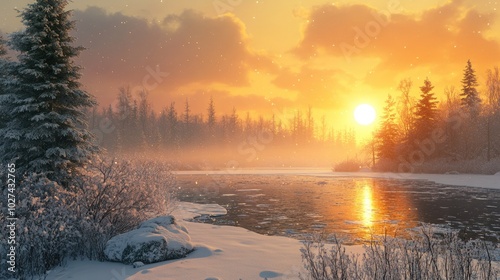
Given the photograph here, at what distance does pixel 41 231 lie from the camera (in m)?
7.66

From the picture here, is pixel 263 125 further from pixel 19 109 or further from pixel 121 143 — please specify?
pixel 19 109

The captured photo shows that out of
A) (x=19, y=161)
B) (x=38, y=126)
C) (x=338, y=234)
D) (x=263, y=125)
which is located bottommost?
(x=338, y=234)

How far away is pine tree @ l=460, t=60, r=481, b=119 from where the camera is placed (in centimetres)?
5037

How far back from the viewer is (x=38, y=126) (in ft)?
35.8

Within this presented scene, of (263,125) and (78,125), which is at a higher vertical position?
(263,125)

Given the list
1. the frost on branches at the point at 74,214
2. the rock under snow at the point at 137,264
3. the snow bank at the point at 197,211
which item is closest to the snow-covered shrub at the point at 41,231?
the frost on branches at the point at 74,214

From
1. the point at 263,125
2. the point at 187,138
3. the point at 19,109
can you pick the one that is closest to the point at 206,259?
the point at 19,109

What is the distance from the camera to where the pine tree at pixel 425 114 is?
47938 millimetres

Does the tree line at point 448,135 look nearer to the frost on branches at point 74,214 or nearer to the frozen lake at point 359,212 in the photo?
the frozen lake at point 359,212

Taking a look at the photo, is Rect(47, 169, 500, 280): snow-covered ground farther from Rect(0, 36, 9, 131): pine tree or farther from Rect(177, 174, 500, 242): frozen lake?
Rect(0, 36, 9, 131): pine tree

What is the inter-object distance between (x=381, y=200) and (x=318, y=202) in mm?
4280

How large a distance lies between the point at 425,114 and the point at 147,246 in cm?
4816

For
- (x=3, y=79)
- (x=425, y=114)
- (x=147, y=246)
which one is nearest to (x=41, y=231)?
(x=147, y=246)

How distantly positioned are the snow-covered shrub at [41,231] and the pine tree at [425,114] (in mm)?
48235
